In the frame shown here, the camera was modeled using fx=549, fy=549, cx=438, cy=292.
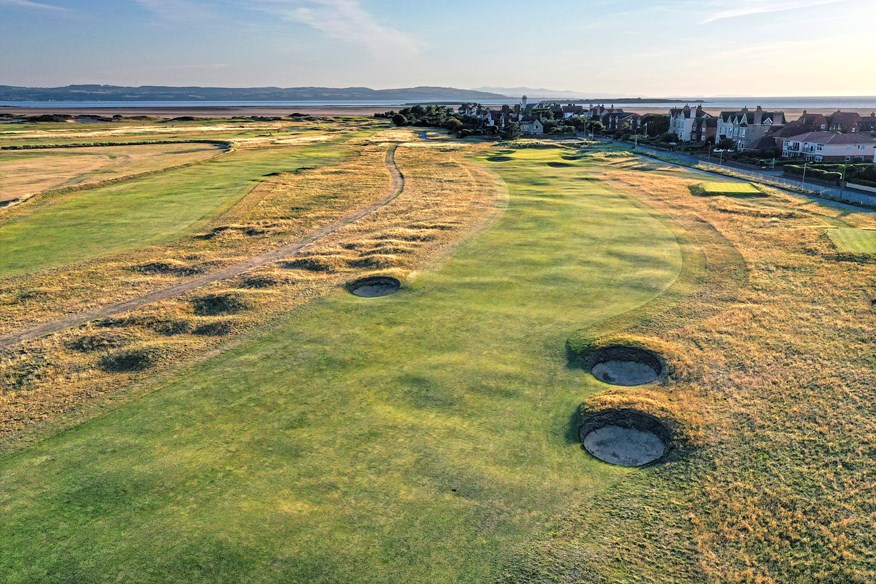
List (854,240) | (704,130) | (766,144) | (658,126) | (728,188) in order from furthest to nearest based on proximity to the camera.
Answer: (658,126), (704,130), (766,144), (728,188), (854,240)

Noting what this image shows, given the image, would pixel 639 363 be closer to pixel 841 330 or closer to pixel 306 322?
pixel 841 330

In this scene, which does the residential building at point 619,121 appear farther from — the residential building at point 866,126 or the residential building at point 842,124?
the residential building at point 866,126

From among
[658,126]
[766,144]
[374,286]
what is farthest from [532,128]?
[374,286]

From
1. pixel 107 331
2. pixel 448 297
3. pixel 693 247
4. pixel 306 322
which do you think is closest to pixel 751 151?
pixel 693 247

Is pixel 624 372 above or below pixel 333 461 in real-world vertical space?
above

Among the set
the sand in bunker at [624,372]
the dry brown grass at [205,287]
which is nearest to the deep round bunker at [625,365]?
the sand in bunker at [624,372]

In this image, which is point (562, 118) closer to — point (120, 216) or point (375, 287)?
point (120, 216)

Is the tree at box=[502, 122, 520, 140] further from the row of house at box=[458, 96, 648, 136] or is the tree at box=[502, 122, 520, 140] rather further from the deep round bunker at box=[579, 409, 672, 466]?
the deep round bunker at box=[579, 409, 672, 466]
